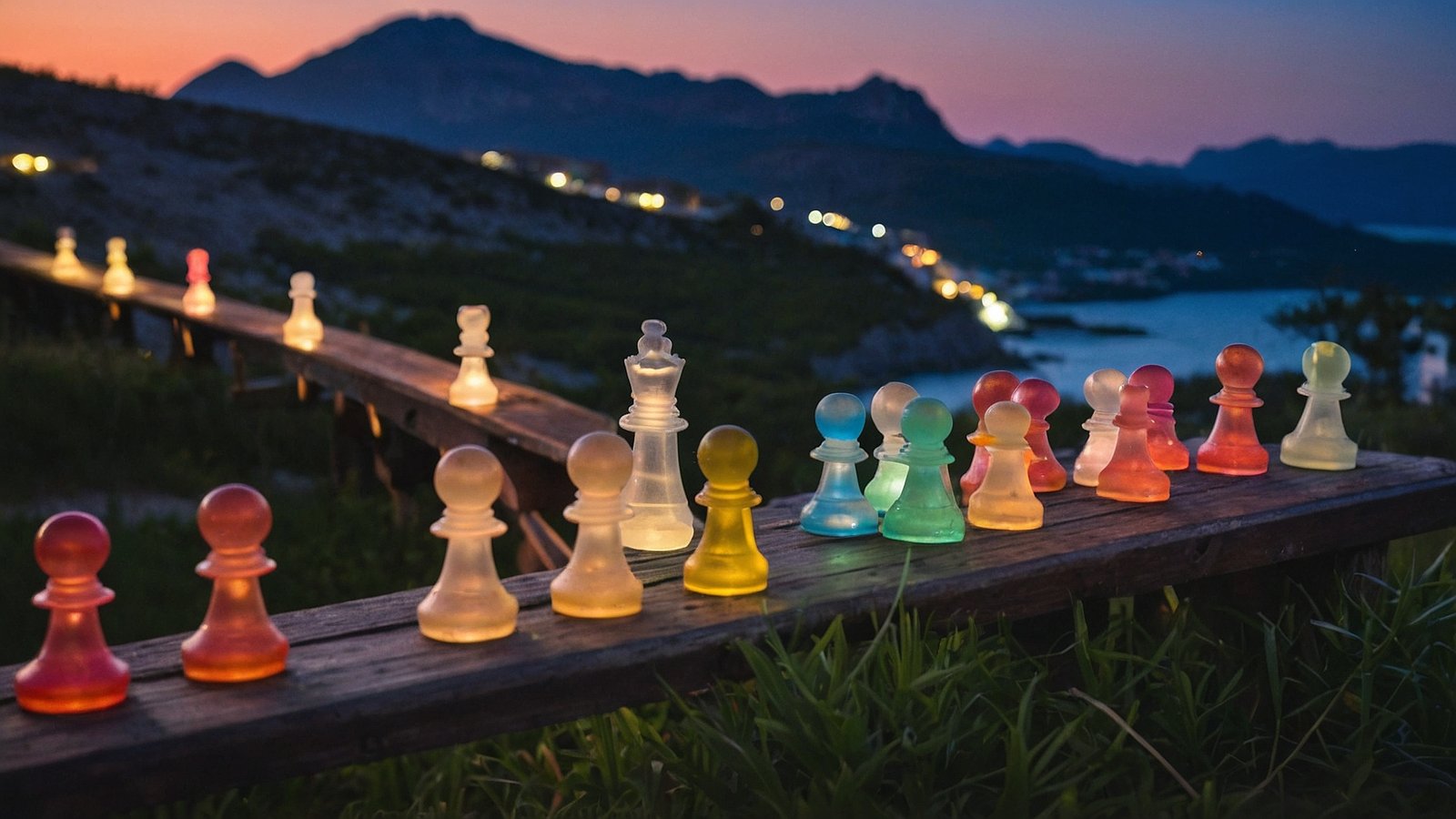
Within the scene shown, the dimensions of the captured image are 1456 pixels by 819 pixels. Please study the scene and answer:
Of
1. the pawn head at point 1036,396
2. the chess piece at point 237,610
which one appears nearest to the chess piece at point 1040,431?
the pawn head at point 1036,396

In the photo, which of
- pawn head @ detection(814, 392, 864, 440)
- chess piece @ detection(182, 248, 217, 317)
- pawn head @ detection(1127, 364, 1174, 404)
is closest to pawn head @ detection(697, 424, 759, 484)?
pawn head @ detection(814, 392, 864, 440)

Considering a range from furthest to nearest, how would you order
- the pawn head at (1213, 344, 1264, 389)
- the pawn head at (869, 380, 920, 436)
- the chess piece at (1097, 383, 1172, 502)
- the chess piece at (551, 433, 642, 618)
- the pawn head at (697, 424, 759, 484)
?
the pawn head at (1213, 344, 1264, 389) < the chess piece at (1097, 383, 1172, 502) < the pawn head at (869, 380, 920, 436) < the pawn head at (697, 424, 759, 484) < the chess piece at (551, 433, 642, 618)

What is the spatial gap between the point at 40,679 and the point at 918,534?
1.46 m

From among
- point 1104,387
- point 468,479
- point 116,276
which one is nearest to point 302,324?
point 116,276

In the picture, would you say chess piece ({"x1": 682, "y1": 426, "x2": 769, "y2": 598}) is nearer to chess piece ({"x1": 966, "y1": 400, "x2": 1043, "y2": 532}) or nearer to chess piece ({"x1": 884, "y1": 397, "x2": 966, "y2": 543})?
chess piece ({"x1": 884, "y1": 397, "x2": 966, "y2": 543})

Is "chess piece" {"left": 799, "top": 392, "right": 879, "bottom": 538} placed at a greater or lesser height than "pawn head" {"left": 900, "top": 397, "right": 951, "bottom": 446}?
lesser

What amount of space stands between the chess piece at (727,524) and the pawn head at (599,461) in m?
0.16

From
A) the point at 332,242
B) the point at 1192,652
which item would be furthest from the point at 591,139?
the point at 1192,652

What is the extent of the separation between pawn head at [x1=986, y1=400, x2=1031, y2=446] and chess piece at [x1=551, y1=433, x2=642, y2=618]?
75cm

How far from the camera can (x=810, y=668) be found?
216 centimetres

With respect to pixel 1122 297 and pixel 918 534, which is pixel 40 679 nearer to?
pixel 918 534

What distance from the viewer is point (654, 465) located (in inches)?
94.0

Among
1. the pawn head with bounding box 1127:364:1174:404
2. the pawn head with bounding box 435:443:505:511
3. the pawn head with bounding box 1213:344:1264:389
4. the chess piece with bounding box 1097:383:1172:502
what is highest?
the pawn head with bounding box 1213:344:1264:389

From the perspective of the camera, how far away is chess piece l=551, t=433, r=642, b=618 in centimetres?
192
